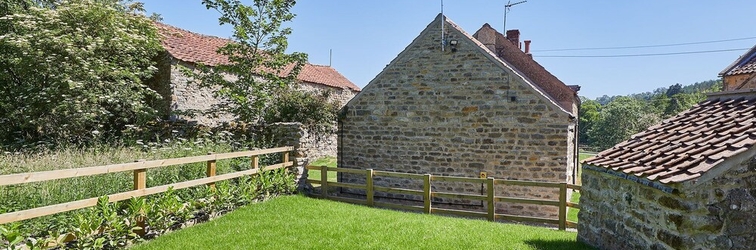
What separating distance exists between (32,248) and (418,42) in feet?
31.0

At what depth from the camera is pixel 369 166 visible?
491 inches

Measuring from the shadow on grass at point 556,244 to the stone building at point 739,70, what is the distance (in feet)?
51.7

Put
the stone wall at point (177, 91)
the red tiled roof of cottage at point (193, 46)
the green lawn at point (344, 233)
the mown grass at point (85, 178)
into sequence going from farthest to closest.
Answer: the red tiled roof of cottage at point (193, 46)
the stone wall at point (177, 91)
the green lawn at point (344, 233)
the mown grass at point (85, 178)

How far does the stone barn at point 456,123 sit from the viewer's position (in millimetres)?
10664

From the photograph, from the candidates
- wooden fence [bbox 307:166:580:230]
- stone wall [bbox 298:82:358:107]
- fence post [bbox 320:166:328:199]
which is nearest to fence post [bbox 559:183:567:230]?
wooden fence [bbox 307:166:580:230]

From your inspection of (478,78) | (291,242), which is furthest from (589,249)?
(478,78)

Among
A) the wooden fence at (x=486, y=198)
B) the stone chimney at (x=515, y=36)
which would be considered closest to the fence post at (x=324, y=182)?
the wooden fence at (x=486, y=198)

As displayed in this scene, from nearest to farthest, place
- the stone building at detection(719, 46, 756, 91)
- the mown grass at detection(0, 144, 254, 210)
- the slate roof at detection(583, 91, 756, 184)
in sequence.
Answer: the slate roof at detection(583, 91, 756, 184) → the mown grass at detection(0, 144, 254, 210) → the stone building at detection(719, 46, 756, 91)

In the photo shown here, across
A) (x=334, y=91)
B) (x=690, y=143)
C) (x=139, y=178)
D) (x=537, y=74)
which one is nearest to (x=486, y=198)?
(x=690, y=143)

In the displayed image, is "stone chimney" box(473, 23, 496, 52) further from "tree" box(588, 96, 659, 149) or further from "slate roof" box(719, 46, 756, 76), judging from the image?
"tree" box(588, 96, 659, 149)

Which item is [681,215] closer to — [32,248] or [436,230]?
[436,230]

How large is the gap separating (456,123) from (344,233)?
582 cm

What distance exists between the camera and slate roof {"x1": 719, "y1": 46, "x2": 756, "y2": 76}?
57.7 feet

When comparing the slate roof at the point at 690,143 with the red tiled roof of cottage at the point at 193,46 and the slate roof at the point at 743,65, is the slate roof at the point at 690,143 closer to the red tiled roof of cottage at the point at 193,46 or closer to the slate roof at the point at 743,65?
the red tiled roof of cottage at the point at 193,46
